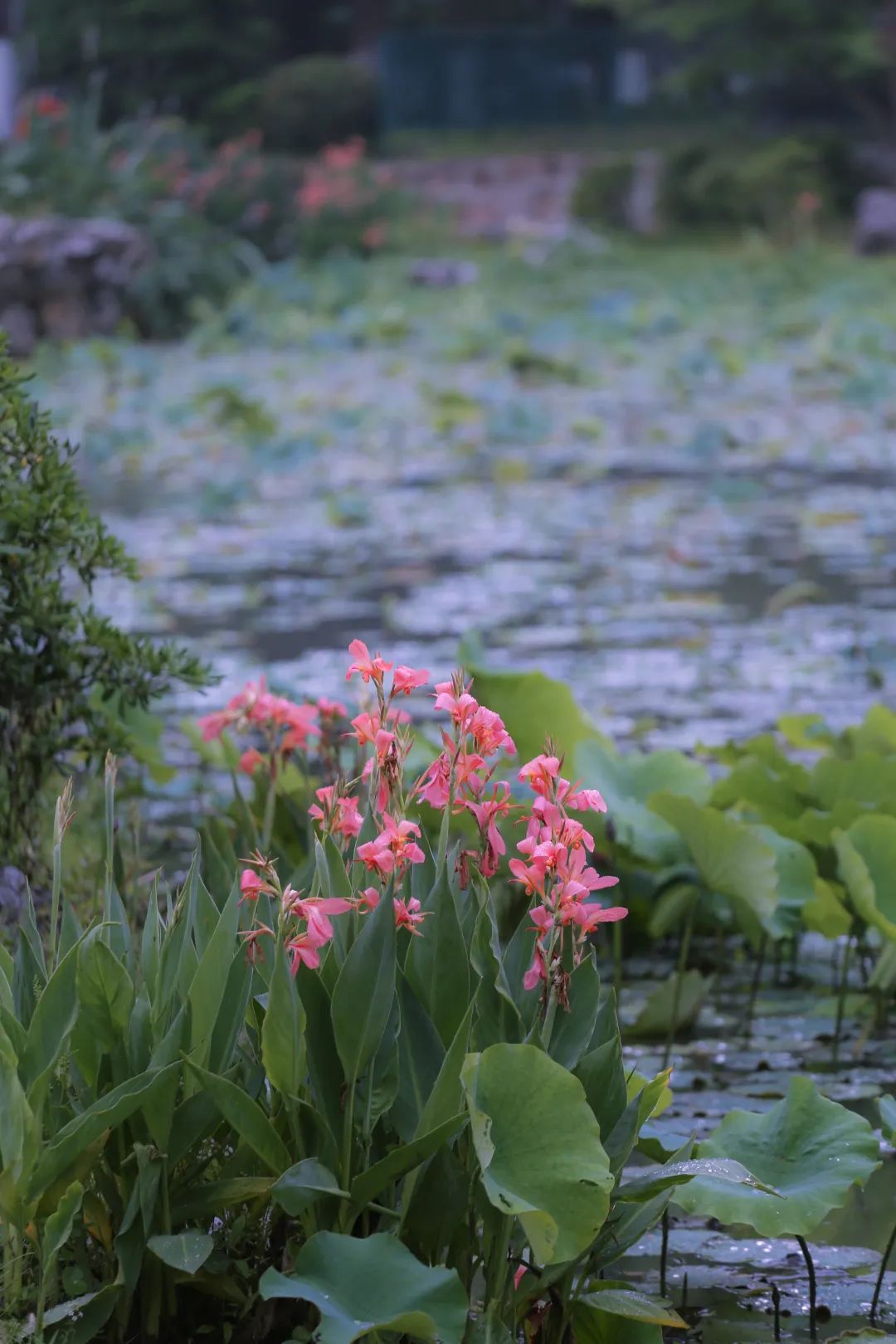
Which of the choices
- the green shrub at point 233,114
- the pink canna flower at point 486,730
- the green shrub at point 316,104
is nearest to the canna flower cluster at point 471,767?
the pink canna flower at point 486,730

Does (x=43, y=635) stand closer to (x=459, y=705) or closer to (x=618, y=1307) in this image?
(x=459, y=705)

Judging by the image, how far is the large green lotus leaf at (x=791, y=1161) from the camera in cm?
168

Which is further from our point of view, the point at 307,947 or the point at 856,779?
the point at 856,779

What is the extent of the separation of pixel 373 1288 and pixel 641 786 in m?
1.48

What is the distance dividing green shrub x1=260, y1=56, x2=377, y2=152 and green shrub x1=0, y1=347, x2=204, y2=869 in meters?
22.1

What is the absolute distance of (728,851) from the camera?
7.93ft

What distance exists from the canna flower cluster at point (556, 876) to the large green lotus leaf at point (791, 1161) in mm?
301

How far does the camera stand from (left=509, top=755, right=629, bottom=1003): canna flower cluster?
1494 mm

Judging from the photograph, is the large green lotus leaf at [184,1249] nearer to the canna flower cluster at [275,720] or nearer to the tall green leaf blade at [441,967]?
the tall green leaf blade at [441,967]

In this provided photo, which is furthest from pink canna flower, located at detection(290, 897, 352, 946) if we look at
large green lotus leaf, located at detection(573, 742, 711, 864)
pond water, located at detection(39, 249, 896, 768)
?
pond water, located at detection(39, 249, 896, 768)

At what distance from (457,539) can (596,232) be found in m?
14.2

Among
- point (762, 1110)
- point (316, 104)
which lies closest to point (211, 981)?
point (762, 1110)

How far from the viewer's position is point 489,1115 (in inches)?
58.1

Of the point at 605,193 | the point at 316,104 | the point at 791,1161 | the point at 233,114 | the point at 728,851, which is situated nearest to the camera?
the point at 791,1161
